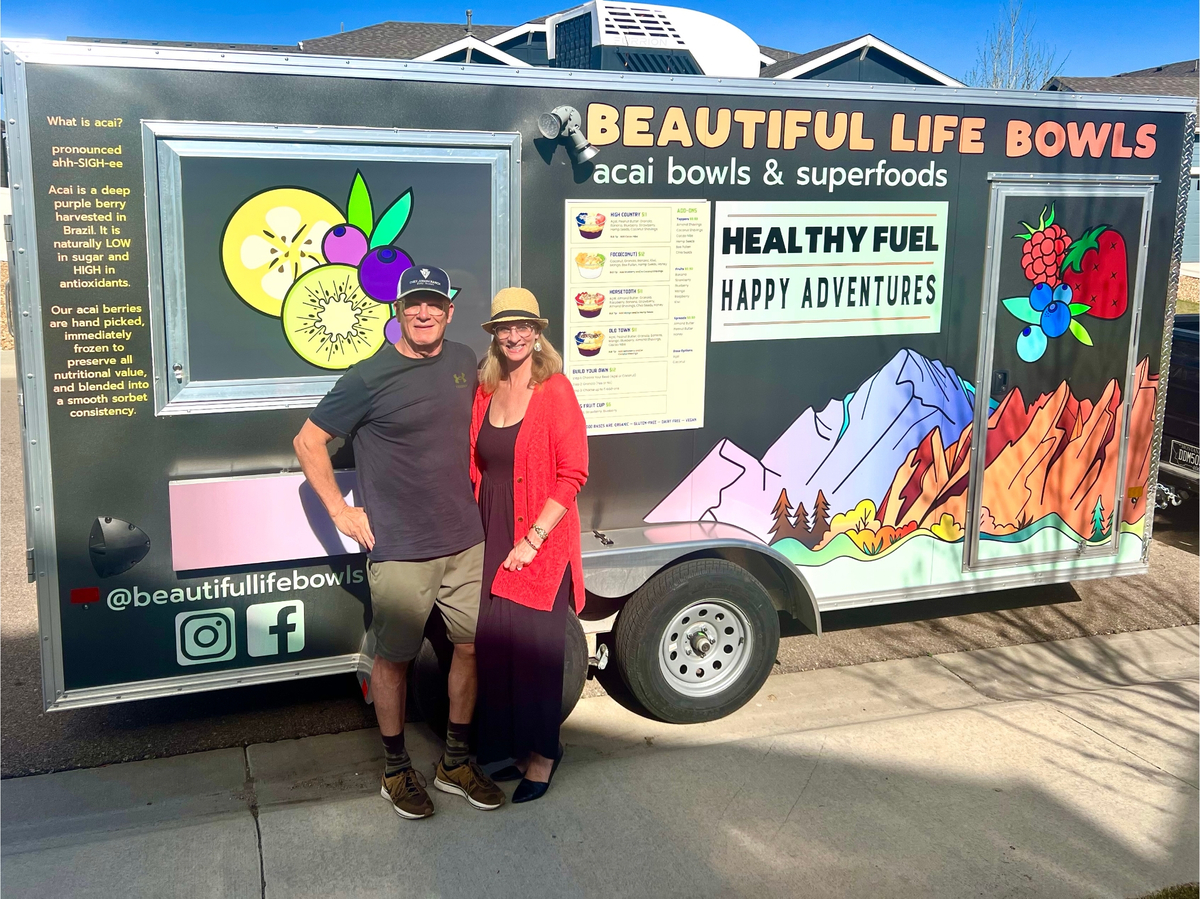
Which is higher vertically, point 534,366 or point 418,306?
point 418,306

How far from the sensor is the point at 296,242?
4.00 metres

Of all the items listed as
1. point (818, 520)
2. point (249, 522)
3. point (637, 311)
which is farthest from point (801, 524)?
point (249, 522)

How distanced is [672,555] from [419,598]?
3.93 ft

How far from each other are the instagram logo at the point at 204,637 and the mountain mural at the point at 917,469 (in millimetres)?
1791

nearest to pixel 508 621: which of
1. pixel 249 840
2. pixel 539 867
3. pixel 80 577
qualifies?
pixel 539 867

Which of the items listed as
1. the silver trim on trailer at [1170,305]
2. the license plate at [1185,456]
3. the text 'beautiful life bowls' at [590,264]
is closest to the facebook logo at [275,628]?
the text 'beautiful life bowls' at [590,264]

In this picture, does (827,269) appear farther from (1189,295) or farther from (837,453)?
(1189,295)

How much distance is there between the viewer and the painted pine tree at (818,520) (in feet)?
16.4

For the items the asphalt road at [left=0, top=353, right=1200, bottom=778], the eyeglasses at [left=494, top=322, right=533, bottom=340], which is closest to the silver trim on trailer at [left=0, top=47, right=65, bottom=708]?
the asphalt road at [left=0, top=353, right=1200, bottom=778]

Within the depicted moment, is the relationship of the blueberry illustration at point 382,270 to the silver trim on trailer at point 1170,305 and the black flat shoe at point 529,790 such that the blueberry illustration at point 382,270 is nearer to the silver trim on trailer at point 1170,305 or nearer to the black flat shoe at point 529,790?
the black flat shoe at point 529,790

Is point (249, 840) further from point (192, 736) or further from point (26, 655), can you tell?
point (26, 655)

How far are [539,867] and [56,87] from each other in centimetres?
311

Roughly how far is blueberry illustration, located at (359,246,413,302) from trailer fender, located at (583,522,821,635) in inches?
52.1

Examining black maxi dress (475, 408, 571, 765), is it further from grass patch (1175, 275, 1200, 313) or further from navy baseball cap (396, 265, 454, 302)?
grass patch (1175, 275, 1200, 313)
